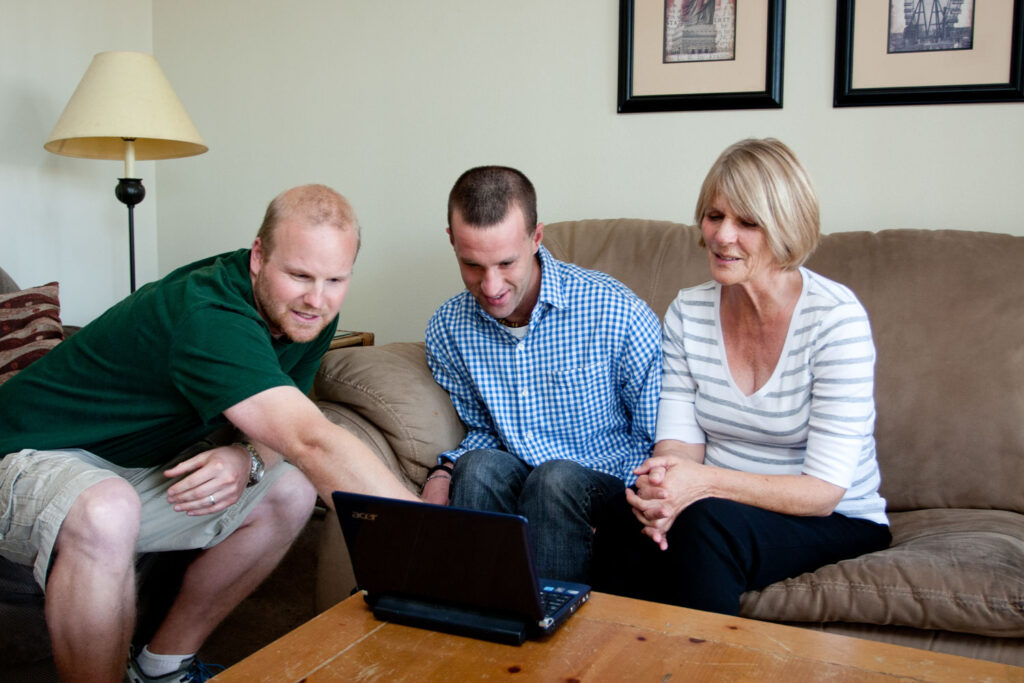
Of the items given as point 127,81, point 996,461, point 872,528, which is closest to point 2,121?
point 127,81

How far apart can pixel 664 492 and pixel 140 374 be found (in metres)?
0.94

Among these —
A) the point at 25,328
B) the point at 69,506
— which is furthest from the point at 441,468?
the point at 25,328

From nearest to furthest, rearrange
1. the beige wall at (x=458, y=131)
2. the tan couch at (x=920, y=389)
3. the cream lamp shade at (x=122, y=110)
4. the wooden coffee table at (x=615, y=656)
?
the wooden coffee table at (x=615, y=656) → the tan couch at (x=920, y=389) → the beige wall at (x=458, y=131) → the cream lamp shade at (x=122, y=110)

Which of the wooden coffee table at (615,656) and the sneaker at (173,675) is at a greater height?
the wooden coffee table at (615,656)

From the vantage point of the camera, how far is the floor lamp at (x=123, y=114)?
249 centimetres

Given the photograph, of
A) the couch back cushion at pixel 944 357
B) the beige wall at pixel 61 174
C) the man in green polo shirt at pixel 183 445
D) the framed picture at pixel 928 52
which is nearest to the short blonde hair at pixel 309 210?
the man in green polo shirt at pixel 183 445

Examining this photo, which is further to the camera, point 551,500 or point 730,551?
point 551,500

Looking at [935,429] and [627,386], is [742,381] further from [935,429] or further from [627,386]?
[935,429]

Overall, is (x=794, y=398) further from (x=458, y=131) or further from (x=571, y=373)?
(x=458, y=131)

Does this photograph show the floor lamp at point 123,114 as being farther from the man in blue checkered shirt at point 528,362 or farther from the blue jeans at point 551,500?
the blue jeans at point 551,500

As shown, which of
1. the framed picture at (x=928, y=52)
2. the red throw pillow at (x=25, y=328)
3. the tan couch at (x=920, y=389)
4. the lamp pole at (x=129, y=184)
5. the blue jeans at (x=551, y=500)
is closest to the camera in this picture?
the blue jeans at (x=551, y=500)

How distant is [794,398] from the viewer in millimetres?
1587

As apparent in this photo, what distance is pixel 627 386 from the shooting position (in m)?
1.88

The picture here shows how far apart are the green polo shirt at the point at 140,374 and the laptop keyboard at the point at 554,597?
57cm
